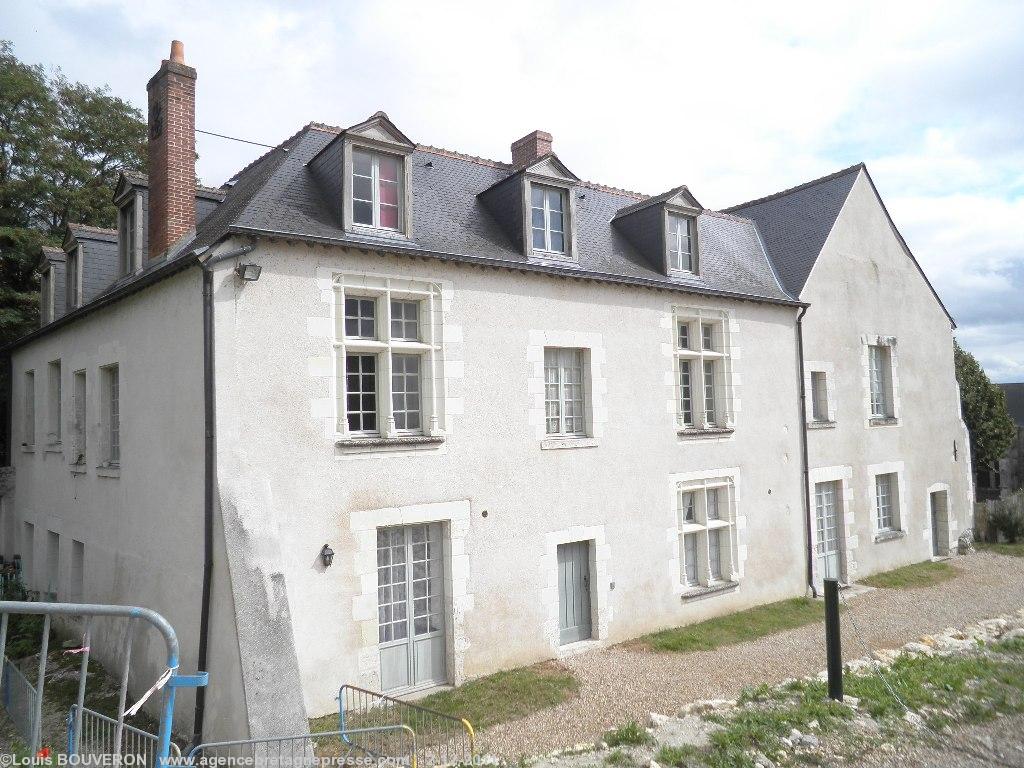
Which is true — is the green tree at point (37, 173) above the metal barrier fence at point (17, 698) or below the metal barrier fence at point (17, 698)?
above

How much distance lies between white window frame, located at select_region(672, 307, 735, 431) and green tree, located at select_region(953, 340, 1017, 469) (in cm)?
1596

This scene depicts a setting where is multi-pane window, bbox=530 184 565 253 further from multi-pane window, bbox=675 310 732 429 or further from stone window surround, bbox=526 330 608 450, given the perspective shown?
multi-pane window, bbox=675 310 732 429

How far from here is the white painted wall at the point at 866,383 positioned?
14180 millimetres

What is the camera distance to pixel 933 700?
24.1 feet

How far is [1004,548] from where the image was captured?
17094mm

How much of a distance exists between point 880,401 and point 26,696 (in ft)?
51.1

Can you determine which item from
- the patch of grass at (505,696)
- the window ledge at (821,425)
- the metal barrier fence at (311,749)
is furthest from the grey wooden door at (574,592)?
the window ledge at (821,425)

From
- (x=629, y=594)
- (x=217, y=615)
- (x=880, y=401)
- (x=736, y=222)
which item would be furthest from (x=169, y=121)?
(x=880, y=401)

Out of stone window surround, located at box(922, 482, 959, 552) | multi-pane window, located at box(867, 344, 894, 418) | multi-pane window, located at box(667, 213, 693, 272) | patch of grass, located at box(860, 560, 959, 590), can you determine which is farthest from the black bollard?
stone window surround, located at box(922, 482, 959, 552)

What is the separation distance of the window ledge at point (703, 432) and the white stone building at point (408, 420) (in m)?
0.07

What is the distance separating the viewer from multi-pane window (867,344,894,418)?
50.8ft

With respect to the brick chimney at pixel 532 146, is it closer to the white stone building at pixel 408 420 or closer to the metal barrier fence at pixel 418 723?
the white stone building at pixel 408 420

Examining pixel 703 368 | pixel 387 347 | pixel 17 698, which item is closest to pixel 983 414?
pixel 703 368

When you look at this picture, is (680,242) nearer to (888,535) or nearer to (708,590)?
(708,590)
